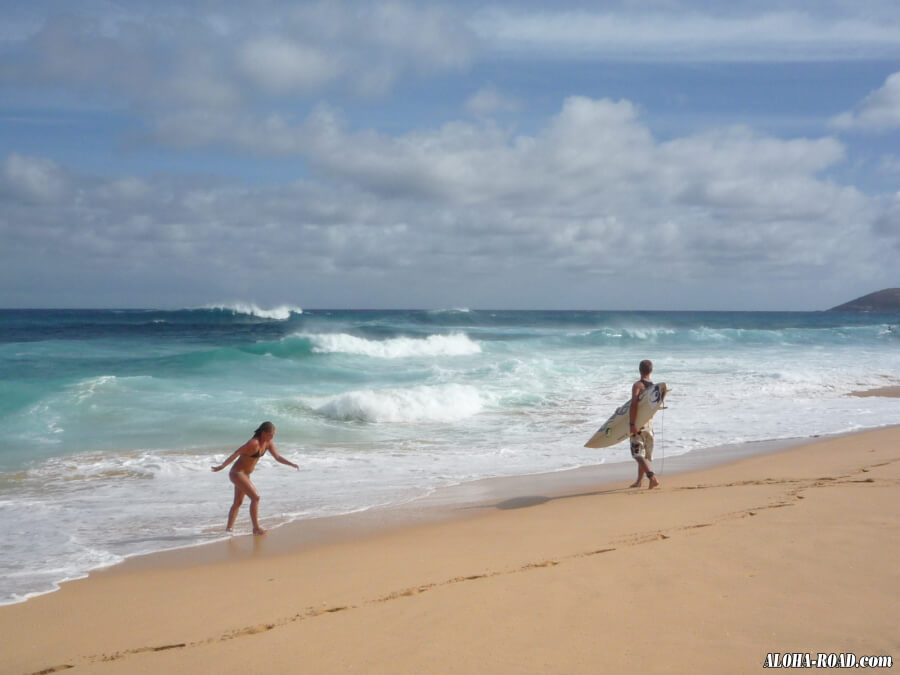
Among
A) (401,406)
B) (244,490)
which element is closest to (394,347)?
(401,406)

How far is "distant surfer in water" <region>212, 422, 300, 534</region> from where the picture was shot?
7.12 m

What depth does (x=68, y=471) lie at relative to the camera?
10.4 metres

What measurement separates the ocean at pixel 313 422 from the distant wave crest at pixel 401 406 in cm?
6

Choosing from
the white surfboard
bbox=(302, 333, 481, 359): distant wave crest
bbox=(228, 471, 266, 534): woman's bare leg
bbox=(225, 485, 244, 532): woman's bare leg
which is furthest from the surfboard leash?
bbox=(302, 333, 481, 359): distant wave crest

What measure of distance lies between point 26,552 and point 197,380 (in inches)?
587

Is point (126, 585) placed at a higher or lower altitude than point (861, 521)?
lower

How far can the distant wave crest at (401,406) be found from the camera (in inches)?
624

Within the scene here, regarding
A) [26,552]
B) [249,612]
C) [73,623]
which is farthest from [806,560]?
[26,552]

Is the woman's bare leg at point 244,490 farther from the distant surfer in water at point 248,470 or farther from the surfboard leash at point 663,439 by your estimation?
the surfboard leash at point 663,439

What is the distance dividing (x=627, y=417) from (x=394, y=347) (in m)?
25.1

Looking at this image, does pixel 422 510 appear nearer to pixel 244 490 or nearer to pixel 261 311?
pixel 244 490

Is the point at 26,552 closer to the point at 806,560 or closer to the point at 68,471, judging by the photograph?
the point at 68,471

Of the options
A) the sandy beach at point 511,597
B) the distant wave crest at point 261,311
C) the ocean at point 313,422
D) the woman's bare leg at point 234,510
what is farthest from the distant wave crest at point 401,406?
the distant wave crest at point 261,311

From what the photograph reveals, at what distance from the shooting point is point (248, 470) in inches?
289
